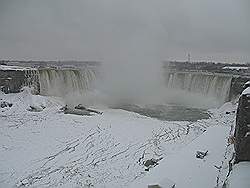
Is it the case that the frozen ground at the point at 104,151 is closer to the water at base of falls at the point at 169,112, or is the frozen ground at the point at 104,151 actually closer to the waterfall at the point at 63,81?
the water at base of falls at the point at 169,112

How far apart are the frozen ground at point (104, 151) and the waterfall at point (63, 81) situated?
8.86m

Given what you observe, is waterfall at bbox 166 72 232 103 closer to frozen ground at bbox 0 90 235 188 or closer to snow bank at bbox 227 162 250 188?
frozen ground at bbox 0 90 235 188

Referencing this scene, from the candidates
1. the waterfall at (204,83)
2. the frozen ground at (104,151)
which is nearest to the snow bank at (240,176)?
the frozen ground at (104,151)

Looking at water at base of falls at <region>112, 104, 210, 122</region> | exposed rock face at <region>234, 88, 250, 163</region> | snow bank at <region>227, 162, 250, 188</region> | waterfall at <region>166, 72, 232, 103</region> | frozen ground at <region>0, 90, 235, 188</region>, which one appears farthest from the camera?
waterfall at <region>166, 72, 232, 103</region>

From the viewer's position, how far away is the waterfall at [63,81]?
30244 mm

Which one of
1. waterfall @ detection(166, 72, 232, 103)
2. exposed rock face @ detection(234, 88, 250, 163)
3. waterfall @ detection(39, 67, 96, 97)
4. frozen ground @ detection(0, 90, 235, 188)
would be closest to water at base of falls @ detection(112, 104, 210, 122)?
frozen ground @ detection(0, 90, 235, 188)

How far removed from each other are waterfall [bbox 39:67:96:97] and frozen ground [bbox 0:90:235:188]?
886 cm

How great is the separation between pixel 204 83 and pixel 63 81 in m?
14.8

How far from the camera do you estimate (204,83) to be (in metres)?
33.0

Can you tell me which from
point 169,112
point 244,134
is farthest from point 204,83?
point 244,134

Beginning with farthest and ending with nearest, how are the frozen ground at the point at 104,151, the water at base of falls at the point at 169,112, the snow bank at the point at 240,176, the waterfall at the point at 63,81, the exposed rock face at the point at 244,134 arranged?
the waterfall at the point at 63,81 < the water at base of falls at the point at 169,112 < the frozen ground at the point at 104,151 < the exposed rock face at the point at 244,134 < the snow bank at the point at 240,176

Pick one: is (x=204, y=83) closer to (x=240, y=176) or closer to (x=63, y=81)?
(x=63, y=81)

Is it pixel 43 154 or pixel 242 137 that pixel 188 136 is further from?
pixel 242 137

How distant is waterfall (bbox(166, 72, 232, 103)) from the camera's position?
2957cm
